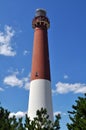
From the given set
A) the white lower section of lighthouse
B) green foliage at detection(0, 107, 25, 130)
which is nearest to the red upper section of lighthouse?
the white lower section of lighthouse

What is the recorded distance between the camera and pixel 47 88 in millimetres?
36062

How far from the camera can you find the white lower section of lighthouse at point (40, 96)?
3503cm

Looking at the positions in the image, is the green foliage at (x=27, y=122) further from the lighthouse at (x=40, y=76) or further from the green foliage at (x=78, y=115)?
the lighthouse at (x=40, y=76)

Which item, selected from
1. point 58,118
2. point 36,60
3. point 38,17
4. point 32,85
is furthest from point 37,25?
point 58,118

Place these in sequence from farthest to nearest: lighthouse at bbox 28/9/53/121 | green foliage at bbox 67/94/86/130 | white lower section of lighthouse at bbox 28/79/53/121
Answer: lighthouse at bbox 28/9/53/121
white lower section of lighthouse at bbox 28/79/53/121
green foliage at bbox 67/94/86/130

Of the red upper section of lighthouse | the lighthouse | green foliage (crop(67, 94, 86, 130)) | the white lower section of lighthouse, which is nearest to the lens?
green foliage (crop(67, 94, 86, 130))

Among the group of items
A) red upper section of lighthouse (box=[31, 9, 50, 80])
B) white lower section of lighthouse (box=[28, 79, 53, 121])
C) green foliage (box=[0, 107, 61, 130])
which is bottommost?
green foliage (box=[0, 107, 61, 130])

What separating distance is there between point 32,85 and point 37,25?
28.8ft

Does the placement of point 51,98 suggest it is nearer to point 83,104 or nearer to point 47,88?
point 47,88

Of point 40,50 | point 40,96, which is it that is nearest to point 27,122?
point 40,96

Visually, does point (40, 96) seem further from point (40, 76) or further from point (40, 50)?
point (40, 50)

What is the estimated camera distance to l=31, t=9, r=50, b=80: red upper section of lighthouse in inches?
1447

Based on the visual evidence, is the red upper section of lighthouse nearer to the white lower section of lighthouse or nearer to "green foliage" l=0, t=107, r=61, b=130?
the white lower section of lighthouse

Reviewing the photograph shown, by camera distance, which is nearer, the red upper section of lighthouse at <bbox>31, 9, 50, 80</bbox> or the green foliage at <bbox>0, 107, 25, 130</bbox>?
the green foliage at <bbox>0, 107, 25, 130</bbox>
